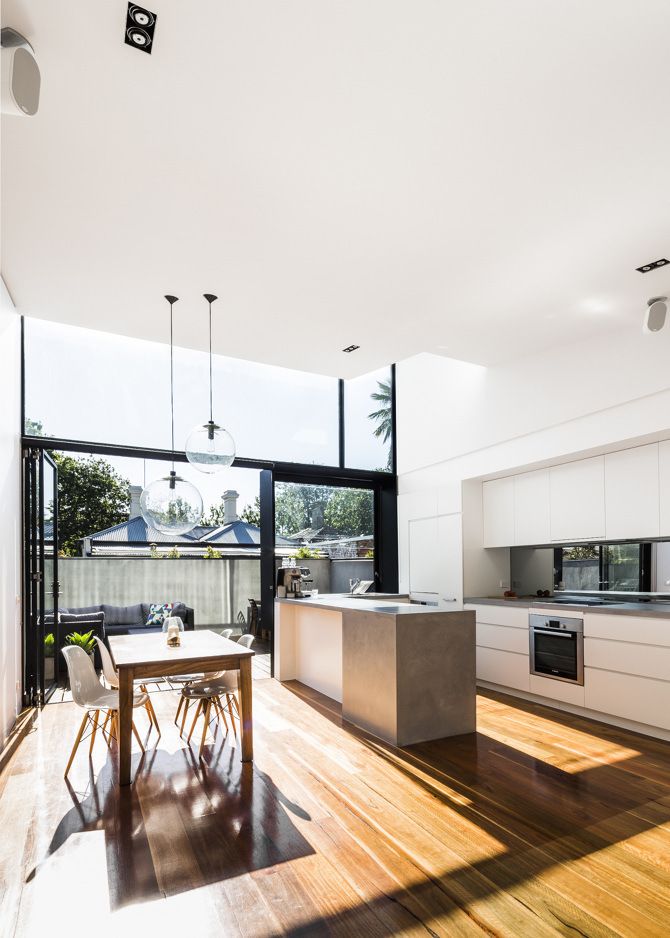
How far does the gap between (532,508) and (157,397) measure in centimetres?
378

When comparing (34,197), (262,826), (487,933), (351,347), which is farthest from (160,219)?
(487,933)

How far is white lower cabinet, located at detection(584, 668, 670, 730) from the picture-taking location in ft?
13.4

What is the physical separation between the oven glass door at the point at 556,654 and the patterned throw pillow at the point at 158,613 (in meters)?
5.00

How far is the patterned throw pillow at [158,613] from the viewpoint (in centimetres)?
820

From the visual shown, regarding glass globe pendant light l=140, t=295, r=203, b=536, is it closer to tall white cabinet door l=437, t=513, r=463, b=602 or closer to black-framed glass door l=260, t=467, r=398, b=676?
black-framed glass door l=260, t=467, r=398, b=676

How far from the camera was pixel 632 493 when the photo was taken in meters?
4.68

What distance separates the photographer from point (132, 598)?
9.22 metres

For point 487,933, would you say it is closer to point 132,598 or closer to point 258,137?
point 258,137

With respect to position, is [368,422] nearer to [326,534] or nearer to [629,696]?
[326,534]

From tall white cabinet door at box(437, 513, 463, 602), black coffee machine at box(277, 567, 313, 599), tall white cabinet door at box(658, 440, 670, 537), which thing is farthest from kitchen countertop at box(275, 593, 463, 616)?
tall white cabinet door at box(658, 440, 670, 537)

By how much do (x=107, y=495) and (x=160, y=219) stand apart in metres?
7.27

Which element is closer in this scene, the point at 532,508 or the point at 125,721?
the point at 125,721

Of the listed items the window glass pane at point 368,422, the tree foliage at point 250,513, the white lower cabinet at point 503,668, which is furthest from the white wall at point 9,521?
the tree foliage at point 250,513

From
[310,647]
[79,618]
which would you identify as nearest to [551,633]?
[310,647]
